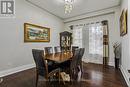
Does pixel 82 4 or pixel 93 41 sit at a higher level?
pixel 82 4

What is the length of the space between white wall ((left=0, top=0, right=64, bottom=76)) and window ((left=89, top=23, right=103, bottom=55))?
2436mm

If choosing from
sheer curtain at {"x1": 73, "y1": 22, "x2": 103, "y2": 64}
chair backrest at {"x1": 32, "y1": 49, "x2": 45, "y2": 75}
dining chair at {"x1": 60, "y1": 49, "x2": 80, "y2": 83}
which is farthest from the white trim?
chair backrest at {"x1": 32, "y1": 49, "x2": 45, "y2": 75}

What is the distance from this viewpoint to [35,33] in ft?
14.9

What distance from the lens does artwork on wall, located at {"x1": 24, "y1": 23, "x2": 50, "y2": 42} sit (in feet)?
13.5

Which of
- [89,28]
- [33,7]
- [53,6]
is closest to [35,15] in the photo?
[33,7]

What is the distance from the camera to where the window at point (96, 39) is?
16.3 ft

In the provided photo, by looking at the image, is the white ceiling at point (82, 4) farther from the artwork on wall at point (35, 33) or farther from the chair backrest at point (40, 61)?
the chair backrest at point (40, 61)

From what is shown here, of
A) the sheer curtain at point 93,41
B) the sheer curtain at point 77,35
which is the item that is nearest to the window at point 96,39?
the sheer curtain at point 93,41

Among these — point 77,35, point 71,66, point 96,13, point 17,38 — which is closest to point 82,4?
point 96,13

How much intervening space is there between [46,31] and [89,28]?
2.22m

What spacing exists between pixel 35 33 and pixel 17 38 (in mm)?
914

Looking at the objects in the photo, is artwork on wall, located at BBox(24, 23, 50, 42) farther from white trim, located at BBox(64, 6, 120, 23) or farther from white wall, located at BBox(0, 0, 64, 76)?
white trim, located at BBox(64, 6, 120, 23)

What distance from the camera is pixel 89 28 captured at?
534cm

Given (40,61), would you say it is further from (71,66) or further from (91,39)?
(91,39)
